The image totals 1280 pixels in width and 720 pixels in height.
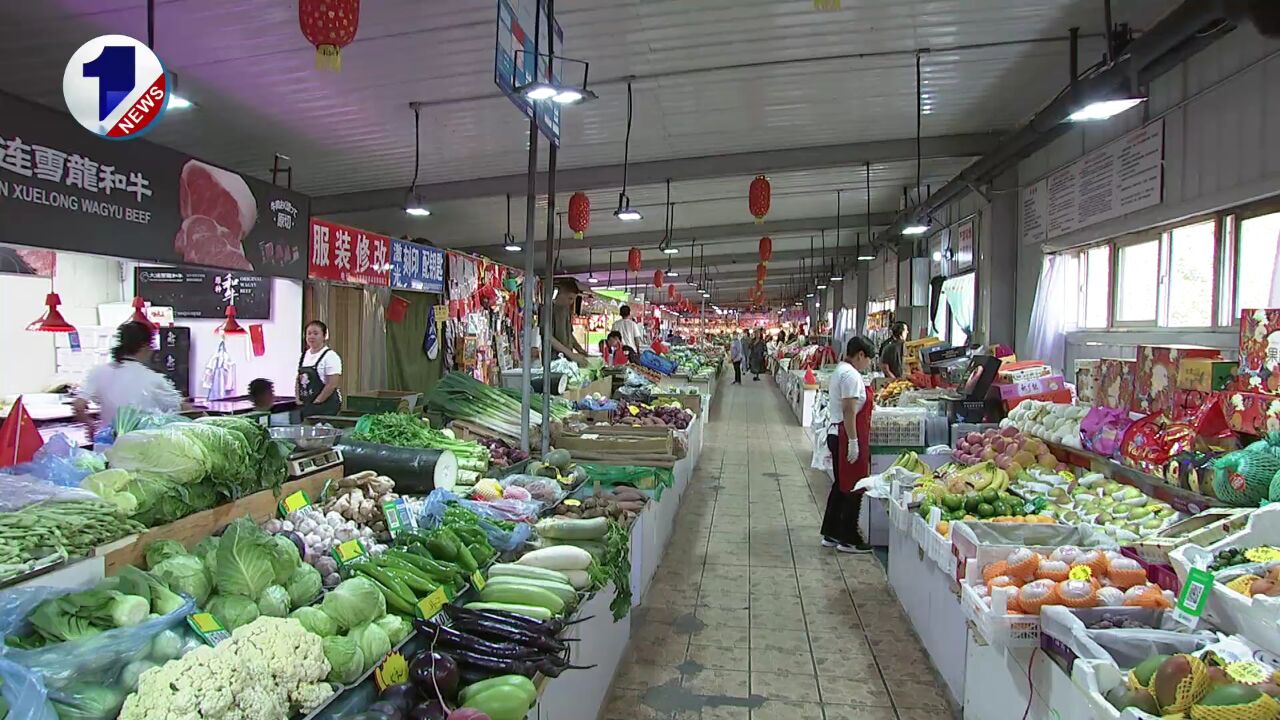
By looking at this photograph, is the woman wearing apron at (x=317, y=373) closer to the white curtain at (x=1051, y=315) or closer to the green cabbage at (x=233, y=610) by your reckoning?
the green cabbage at (x=233, y=610)

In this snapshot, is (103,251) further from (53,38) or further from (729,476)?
(729,476)

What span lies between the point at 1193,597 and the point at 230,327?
384 inches

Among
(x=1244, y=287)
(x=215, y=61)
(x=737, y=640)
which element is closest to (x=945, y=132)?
(x=1244, y=287)

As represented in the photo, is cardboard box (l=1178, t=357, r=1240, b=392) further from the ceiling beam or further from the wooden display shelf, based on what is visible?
the ceiling beam

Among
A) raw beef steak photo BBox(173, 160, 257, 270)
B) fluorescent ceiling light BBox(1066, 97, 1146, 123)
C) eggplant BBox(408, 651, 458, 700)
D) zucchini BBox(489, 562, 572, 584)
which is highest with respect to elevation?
fluorescent ceiling light BBox(1066, 97, 1146, 123)

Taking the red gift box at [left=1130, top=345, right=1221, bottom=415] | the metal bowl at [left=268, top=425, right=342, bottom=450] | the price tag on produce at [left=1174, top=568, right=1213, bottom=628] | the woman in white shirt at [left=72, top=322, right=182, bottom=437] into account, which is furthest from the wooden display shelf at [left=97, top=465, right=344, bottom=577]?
the red gift box at [left=1130, top=345, right=1221, bottom=415]

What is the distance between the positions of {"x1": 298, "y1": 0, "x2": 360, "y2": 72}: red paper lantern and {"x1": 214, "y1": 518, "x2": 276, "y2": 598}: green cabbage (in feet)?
6.74

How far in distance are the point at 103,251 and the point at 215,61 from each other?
2.00m

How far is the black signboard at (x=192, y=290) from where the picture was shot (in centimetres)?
931

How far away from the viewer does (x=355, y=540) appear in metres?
3.27

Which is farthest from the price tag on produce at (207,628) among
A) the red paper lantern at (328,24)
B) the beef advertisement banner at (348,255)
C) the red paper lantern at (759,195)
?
the red paper lantern at (759,195)

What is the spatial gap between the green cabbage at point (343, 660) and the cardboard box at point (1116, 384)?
4.86m

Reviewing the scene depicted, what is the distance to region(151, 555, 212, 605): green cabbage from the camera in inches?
93.4

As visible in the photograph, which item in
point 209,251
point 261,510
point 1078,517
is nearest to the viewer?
point 261,510
